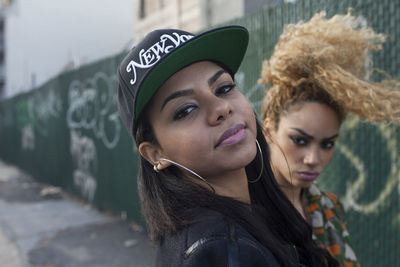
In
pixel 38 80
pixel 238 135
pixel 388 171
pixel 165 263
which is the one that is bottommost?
pixel 38 80

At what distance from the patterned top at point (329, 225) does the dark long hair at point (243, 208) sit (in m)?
0.18

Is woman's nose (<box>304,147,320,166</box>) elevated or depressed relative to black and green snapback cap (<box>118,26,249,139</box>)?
depressed

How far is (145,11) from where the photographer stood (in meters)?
18.8

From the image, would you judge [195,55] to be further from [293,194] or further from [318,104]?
[293,194]

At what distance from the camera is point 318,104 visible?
1747 millimetres

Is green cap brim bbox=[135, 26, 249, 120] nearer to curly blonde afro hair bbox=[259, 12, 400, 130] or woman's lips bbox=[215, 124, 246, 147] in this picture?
woman's lips bbox=[215, 124, 246, 147]

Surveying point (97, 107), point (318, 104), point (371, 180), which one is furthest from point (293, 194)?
point (97, 107)

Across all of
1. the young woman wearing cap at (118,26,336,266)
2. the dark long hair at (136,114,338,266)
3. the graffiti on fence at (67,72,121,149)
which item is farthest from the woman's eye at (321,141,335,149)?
the graffiti on fence at (67,72,121,149)

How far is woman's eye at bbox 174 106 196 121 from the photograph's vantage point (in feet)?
3.75

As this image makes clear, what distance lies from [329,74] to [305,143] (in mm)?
345

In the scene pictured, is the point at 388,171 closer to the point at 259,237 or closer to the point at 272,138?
the point at 272,138

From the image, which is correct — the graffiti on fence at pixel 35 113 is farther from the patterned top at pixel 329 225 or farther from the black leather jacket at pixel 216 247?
the black leather jacket at pixel 216 247

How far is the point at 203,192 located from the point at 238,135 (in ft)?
0.69

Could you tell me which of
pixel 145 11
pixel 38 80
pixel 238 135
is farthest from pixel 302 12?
pixel 38 80
